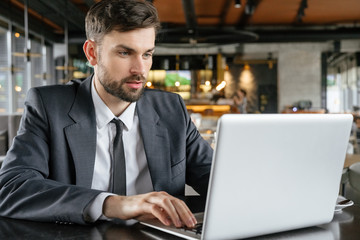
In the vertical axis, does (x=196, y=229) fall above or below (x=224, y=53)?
below

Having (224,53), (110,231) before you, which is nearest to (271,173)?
(110,231)

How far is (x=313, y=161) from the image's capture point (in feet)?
3.08

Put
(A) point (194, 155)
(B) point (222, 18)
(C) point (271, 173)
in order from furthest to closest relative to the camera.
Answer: (B) point (222, 18) < (A) point (194, 155) < (C) point (271, 173)

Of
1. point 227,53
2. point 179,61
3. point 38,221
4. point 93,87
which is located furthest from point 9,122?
point 227,53

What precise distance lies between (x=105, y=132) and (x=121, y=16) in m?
0.39

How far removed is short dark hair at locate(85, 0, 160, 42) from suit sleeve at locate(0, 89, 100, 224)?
1.03 feet

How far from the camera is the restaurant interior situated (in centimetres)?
922

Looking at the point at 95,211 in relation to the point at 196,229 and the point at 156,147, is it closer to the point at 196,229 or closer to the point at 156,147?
the point at 196,229

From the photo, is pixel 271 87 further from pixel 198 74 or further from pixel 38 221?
pixel 38 221

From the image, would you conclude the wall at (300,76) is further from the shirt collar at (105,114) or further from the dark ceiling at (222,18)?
the shirt collar at (105,114)

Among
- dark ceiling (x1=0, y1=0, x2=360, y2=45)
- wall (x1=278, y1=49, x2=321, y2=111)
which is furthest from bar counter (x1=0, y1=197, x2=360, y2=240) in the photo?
wall (x1=278, y1=49, x2=321, y2=111)

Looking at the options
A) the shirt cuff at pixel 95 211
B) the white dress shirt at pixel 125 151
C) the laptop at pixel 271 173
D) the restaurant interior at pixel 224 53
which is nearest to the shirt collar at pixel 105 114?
the white dress shirt at pixel 125 151

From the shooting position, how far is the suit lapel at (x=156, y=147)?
1.48 meters

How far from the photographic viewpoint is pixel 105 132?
4.80 feet
